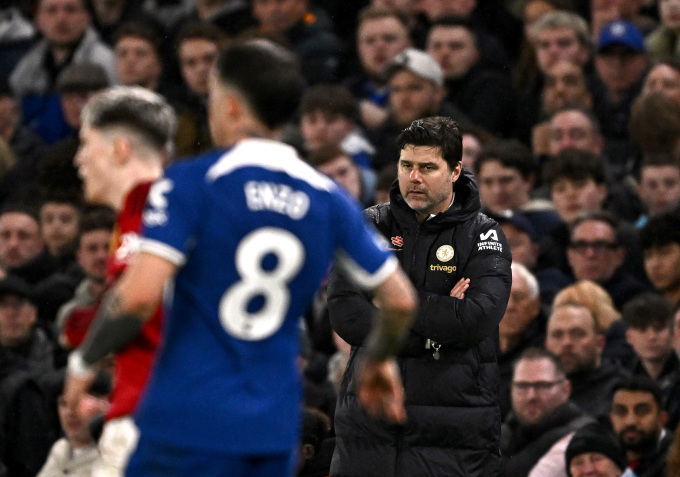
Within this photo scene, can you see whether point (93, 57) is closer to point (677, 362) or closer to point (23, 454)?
point (23, 454)

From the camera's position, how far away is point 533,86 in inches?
414

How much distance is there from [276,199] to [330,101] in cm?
666

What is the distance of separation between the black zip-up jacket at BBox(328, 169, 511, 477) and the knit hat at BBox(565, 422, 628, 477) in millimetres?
1713

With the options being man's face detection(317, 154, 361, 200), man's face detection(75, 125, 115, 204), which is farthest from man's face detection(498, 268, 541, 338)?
man's face detection(75, 125, 115, 204)

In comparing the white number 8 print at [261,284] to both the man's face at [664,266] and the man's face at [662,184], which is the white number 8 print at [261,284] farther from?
the man's face at [662,184]

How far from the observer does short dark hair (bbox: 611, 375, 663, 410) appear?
7.30 metres

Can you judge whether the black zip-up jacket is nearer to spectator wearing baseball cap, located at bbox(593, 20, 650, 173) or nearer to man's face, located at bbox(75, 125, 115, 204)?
man's face, located at bbox(75, 125, 115, 204)

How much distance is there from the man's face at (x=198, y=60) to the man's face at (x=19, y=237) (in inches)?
75.7

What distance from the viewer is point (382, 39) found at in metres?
10.9

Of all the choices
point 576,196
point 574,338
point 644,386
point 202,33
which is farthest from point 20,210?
point 644,386

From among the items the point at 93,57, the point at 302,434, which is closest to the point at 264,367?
the point at 302,434

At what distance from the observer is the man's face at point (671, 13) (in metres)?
10.2

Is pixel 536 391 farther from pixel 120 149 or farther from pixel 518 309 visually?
pixel 120 149

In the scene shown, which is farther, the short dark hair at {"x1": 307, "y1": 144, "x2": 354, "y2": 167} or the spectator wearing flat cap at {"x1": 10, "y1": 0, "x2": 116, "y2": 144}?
the spectator wearing flat cap at {"x1": 10, "y1": 0, "x2": 116, "y2": 144}
